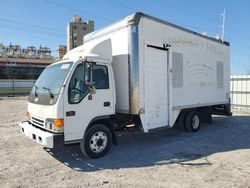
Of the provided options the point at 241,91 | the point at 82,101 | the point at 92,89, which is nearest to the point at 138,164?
the point at 82,101

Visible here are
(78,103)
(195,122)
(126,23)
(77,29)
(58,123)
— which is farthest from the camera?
(77,29)

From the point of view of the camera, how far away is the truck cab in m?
5.77

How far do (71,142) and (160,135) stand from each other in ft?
13.7

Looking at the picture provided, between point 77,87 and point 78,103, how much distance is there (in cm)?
38

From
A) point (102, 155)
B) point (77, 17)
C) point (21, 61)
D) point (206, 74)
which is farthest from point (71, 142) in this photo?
point (77, 17)

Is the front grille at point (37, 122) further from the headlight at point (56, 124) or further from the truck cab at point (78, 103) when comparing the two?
the headlight at point (56, 124)

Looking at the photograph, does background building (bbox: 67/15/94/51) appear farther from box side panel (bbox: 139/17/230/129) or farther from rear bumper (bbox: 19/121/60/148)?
rear bumper (bbox: 19/121/60/148)

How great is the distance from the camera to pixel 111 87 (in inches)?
264

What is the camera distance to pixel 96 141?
21.0 ft

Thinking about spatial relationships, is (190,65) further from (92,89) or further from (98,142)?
(98,142)

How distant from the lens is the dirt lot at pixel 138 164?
5.05 metres

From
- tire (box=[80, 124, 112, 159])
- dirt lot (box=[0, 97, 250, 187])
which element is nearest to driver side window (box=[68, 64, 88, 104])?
tire (box=[80, 124, 112, 159])

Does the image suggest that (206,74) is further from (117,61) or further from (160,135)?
(117,61)

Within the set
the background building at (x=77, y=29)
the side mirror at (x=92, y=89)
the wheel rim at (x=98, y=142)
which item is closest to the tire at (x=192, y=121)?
the wheel rim at (x=98, y=142)
